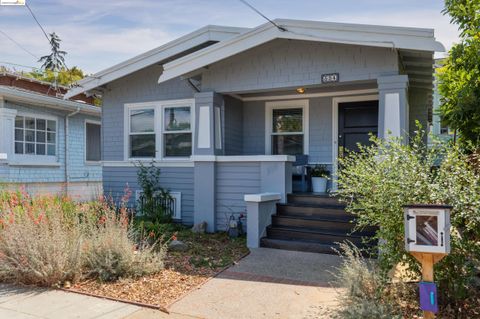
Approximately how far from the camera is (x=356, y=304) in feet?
11.5

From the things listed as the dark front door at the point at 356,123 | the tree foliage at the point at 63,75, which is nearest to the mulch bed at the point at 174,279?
the dark front door at the point at 356,123

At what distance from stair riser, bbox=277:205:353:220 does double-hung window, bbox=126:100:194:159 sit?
114 inches

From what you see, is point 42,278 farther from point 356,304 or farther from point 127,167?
point 127,167

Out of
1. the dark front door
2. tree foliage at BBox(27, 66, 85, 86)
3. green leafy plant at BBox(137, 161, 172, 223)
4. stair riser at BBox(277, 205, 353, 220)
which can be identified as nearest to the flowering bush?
stair riser at BBox(277, 205, 353, 220)

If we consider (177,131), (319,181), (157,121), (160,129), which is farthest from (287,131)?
(157,121)

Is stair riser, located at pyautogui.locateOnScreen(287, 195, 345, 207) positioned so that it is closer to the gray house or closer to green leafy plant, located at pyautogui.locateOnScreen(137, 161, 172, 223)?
the gray house

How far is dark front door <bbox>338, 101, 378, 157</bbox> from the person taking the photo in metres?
8.41

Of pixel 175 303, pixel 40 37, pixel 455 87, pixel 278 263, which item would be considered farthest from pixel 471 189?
pixel 40 37

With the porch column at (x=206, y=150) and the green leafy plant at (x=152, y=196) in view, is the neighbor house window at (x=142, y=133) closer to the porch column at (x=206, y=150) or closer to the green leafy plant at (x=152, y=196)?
the green leafy plant at (x=152, y=196)

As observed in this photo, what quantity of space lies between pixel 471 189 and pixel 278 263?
2878mm

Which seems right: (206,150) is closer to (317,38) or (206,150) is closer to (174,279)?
(317,38)

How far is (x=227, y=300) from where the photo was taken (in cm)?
426

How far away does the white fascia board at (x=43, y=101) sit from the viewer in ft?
35.0

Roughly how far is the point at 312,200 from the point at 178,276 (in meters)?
3.18
